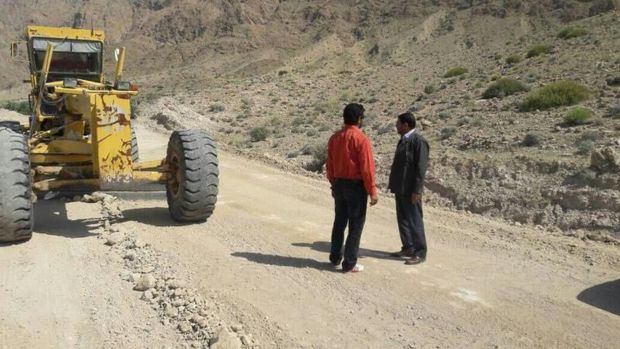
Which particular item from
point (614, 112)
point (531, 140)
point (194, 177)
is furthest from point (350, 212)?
point (614, 112)

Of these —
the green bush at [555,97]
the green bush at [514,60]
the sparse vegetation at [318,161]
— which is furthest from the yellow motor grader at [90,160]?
the green bush at [514,60]

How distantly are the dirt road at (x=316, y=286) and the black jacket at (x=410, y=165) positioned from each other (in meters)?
0.89

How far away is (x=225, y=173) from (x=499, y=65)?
1974 centimetres

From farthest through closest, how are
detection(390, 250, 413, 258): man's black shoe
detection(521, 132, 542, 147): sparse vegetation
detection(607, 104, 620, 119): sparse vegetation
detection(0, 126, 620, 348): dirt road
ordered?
detection(607, 104, 620, 119): sparse vegetation, detection(521, 132, 542, 147): sparse vegetation, detection(390, 250, 413, 258): man's black shoe, detection(0, 126, 620, 348): dirt road

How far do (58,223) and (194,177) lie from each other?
7.34ft

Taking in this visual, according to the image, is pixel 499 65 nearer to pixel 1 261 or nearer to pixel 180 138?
pixel 180 138

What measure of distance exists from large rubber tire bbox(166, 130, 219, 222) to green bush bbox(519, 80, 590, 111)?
10.6m

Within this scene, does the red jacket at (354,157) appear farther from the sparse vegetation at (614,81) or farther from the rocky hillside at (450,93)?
the sparse vegetation at (614,81)

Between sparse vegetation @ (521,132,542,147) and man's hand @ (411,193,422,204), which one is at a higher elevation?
sparse vegetation @ (521,132,542,147)

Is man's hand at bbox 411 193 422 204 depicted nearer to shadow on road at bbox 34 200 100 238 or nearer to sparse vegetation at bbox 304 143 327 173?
shadow on road at bbox 34 200 100 238

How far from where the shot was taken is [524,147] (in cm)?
1182

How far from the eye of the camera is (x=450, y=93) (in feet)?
73.9

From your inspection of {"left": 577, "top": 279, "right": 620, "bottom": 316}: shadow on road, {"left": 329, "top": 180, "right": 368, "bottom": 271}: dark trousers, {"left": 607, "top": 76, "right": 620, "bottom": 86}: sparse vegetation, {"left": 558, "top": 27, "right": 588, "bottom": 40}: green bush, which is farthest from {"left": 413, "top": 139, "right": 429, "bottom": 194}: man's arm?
{"left": 558, "top": 27, "right": 588, "bottom": 40}: green bush

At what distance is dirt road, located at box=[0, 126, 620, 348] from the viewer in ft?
15.9
